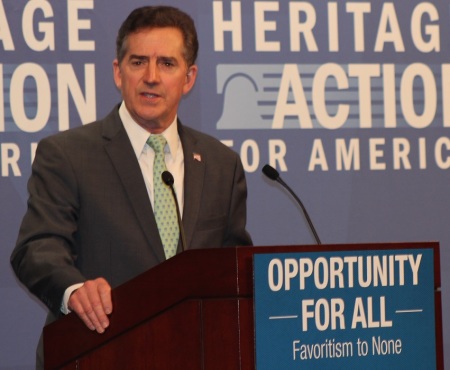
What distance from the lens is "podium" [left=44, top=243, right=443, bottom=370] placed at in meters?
2.07

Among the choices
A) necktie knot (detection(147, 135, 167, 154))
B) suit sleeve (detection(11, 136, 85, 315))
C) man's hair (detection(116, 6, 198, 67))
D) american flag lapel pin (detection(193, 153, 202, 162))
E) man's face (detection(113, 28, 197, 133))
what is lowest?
suit sleeve (detection(11, 136, 85, 315))

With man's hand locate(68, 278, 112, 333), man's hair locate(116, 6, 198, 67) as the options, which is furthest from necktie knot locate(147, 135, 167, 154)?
man's hand locate(68, 278, 112, 333)

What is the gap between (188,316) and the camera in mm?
2098

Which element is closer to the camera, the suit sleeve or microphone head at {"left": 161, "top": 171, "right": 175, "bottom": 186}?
the suit sleeve

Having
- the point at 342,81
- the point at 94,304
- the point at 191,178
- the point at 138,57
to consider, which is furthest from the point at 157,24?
the point at 342,81

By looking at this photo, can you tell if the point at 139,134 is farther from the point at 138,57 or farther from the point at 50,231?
the point at 50,231

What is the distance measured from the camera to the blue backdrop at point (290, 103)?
405cm

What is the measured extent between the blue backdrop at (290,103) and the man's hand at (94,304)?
1.88 m

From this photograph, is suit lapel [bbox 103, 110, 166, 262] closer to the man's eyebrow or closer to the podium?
the man's eyebrow

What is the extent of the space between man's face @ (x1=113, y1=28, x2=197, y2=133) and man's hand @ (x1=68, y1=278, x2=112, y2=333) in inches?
40.3

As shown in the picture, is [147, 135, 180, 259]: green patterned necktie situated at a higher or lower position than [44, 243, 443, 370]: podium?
higher

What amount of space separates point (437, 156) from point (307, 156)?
70 cm

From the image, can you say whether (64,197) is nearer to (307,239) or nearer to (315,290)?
(315,290)

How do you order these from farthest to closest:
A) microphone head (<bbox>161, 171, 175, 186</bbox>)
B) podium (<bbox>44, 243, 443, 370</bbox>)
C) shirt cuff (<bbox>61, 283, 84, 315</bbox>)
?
1. microphone head (<bbox>161, 171, 175, 186</bbox>)
2. shirt cuff (<bbox>61, 283, 84, 315</bbox>)
3. podium (<bbox>44, 243, 443, 370</bbox>)
